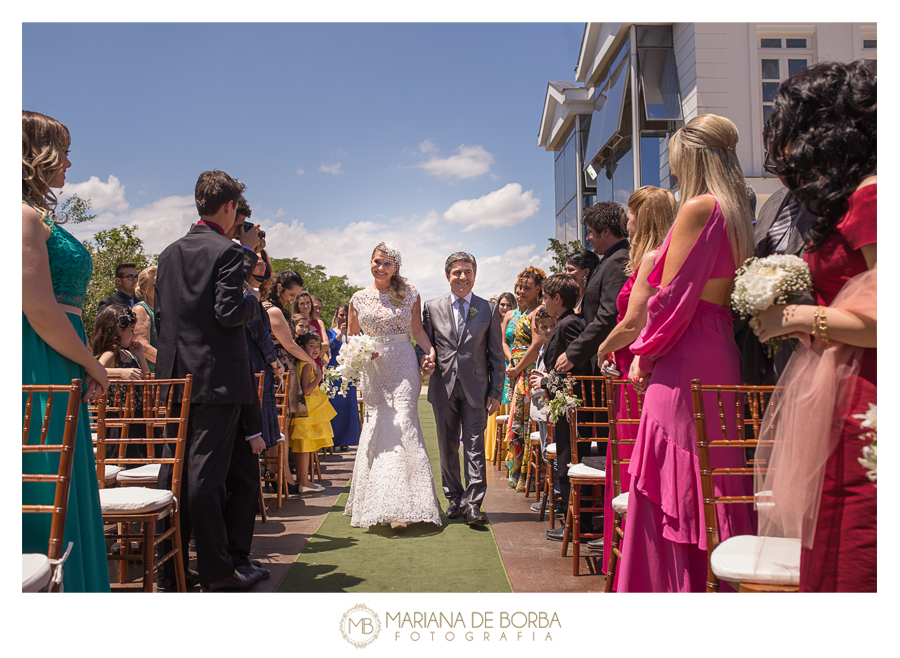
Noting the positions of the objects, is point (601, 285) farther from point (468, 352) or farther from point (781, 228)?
point (781, 228)

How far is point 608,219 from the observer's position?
4.25m

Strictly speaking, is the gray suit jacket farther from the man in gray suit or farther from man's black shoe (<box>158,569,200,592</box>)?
man's black shoe (<box>158,569,200,592</box>)

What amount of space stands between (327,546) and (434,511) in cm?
90

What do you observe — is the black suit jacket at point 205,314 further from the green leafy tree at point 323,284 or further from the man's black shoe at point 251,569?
the green leafy tree at point 323,284

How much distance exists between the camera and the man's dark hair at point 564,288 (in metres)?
4.99

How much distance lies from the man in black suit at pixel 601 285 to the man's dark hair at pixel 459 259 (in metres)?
1.26

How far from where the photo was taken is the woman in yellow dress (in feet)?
20.3

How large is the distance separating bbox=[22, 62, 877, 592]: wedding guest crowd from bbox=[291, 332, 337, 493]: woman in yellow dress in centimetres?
174

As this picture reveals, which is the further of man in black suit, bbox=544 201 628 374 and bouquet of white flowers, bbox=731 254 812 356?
man in black suit, bbox=544 201 628 374

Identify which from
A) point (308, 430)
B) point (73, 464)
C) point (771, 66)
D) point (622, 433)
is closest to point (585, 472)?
point (622, 433)

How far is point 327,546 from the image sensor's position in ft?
14.0

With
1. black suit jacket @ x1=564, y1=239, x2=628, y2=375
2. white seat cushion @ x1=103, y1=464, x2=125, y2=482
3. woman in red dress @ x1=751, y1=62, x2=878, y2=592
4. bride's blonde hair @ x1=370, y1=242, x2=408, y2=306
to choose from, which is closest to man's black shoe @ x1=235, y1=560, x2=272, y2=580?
white seat cushion @ x1=103, y1=464, x2=125, y2=482

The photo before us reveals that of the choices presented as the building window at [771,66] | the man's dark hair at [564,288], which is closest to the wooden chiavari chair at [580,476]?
the man's dark hair at [564,288]
